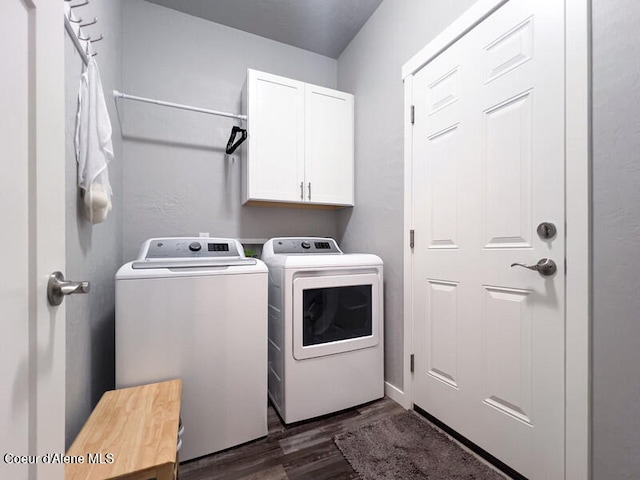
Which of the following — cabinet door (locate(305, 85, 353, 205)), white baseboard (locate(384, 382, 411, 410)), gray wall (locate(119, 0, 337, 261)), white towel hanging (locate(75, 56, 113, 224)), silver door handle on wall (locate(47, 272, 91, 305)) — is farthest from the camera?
cabinet door (locate(305, 85, 353, 205))

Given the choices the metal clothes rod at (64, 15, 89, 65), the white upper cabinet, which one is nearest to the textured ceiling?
the white upper cabinet

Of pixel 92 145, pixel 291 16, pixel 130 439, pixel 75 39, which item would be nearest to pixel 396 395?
pixel 130 439

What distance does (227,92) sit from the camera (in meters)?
2.17

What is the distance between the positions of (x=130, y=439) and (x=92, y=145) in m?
1.04

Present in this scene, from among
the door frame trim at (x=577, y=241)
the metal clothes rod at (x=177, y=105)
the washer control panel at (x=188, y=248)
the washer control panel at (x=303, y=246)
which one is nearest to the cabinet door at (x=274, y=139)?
the metal clothes rod at (x=177, y=105)

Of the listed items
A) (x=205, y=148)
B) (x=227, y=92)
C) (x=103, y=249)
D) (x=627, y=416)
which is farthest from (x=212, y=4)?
(x=627, y=416)

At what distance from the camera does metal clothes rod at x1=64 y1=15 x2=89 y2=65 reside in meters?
0.90

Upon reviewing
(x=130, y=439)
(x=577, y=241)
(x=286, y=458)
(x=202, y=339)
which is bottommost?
(x=286, y=458)

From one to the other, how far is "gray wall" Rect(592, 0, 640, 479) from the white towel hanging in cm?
178

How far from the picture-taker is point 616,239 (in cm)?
87

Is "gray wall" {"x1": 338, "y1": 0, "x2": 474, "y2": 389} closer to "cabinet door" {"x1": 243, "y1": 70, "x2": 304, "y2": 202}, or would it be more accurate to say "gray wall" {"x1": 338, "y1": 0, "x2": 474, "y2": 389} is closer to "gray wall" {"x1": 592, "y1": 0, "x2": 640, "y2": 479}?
"cabinet door" {"x1": 243, "y1": 70, "x2": 304, "y2": 202}

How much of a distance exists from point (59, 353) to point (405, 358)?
163cm

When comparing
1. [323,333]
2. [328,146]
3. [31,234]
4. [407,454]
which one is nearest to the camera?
[31,234]

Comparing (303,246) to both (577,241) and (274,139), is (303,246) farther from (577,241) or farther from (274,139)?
(577,241)
